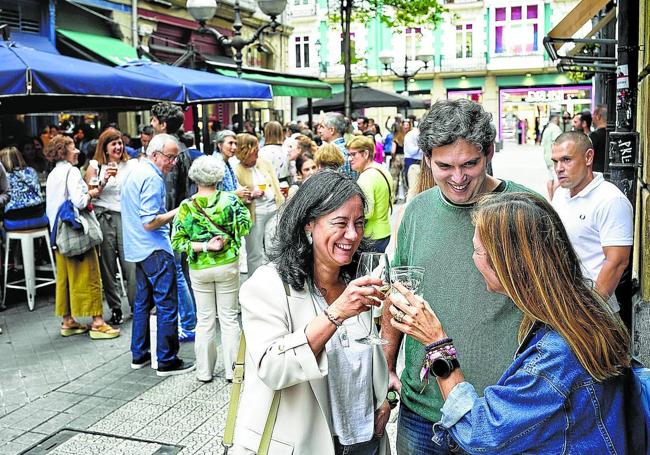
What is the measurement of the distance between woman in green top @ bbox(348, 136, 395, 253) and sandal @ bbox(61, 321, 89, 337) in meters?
3.08

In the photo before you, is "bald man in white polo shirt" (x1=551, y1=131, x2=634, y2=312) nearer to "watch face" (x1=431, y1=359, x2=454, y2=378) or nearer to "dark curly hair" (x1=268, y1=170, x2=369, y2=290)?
"dark curly hair" (x1=268, y1=170, x2=369, y2=290)

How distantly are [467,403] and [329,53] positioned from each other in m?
46.9

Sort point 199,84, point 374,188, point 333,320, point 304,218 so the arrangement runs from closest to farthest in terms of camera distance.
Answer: point 333,320 < point 304,218 < point 374,188 < point 199,84

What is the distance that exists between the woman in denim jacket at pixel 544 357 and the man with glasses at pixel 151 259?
4.52 m

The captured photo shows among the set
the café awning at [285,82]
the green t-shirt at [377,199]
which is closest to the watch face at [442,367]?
the green t-shirt at [377,199]

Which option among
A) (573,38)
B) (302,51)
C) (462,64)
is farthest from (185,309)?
(302,51)

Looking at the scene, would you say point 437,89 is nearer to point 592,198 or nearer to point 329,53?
point 329,53

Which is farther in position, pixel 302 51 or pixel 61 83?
pixel 302 51

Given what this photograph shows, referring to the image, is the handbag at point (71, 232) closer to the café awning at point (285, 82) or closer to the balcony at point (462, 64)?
the café awning at point (285, 82)

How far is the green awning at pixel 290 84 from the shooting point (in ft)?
47.4

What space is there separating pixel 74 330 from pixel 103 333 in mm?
352

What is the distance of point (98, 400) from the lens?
19.1 feet

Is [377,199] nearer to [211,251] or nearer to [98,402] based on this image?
[211,251]

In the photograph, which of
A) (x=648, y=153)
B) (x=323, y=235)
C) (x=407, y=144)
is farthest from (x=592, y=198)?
(x=407, y=144)
